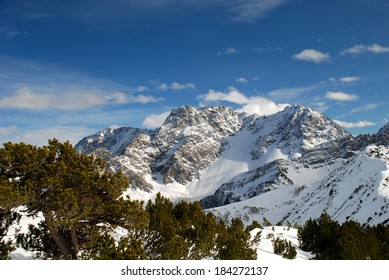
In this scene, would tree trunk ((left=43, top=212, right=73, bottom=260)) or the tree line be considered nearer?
tree trunk ((left=43, top=212, right=73, bottom=260))

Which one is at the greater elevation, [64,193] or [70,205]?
[64,193]

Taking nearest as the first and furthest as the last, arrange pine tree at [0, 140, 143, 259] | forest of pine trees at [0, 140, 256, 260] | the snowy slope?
forest of pine trees at [0, 140, 256, 260] → pine tree at [0, 140, 143, 259] → the snowy slope

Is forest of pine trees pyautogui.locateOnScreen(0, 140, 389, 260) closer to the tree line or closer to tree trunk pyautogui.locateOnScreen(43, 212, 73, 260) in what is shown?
tree trunk pyautogui.locateOnScreen(43, 212, 73, 260)

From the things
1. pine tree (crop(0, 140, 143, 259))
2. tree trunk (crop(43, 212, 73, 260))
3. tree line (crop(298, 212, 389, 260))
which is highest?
pine tree (crop(0, 140, 143, 259))

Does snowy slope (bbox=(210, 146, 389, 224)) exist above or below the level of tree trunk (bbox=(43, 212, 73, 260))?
above

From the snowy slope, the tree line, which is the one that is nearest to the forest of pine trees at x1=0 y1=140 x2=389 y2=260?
the tree line

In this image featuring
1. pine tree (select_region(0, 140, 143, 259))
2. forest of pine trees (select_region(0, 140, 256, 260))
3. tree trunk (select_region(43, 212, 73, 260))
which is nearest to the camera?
forest of pine trees (select_region(0, 140, 256, 260))

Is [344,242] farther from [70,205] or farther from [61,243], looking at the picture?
[70,205]

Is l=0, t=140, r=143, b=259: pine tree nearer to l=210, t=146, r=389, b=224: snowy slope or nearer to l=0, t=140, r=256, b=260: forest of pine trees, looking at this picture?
l=0, t=140, r=256, b=260: forest of pine trees

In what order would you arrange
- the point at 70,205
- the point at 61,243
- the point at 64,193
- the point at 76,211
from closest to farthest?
1. the point at 64,193
2. the point at 76,211
3. the point at 70,205
4. the point at 61,243

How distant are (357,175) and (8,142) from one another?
127222 millimetres

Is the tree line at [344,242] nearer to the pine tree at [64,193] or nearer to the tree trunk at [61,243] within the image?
the pine tree at [64,193]

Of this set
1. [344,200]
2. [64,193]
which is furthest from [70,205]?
[344,200]
